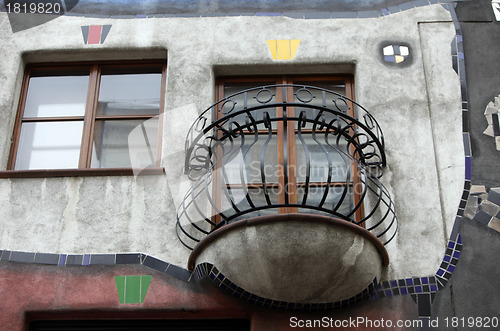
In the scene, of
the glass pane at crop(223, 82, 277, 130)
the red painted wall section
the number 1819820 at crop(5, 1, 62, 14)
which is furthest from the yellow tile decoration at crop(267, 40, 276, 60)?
the red painted wall section

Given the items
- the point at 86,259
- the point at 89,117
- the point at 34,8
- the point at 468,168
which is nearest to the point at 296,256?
the point at 86,259

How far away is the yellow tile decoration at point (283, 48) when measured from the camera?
7801 mm

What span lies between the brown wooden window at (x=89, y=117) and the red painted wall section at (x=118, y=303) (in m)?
1.24

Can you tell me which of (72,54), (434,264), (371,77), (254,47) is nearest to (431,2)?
(371,77)

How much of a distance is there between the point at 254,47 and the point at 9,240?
3.10 m

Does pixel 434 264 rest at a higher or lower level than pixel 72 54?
lower

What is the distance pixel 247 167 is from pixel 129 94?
1542 millimetres

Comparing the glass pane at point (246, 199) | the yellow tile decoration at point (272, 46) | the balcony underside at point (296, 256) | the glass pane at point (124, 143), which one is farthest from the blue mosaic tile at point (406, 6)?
the balcony underside at point (296, 256)

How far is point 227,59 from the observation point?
779 cm

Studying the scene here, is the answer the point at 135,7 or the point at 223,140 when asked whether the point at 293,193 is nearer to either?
the point at 223,140

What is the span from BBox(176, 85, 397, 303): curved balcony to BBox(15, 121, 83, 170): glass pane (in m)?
1.23

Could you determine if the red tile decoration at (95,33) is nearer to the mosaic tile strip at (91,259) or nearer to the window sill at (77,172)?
the window sill at (77,172)

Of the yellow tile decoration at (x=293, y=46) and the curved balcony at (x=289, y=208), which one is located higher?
the yellow tile decoration at (x=293, y=46)

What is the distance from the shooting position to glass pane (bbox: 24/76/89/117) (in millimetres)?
7844
